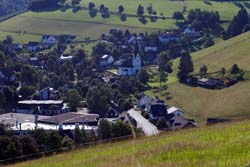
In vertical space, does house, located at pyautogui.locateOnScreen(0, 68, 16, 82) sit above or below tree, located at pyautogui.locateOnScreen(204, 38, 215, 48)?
below

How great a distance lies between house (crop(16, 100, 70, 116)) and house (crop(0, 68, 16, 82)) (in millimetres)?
9264

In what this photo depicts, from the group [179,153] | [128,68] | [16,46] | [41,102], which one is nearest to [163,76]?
[128,68]

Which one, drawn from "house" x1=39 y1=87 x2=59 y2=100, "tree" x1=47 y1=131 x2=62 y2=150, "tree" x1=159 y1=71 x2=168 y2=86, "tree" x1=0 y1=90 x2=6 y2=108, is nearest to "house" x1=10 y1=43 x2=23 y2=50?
"house" x1=39 y1=87 x2=59 y2=100

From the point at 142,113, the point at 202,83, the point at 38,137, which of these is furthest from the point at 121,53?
the point at 38,137

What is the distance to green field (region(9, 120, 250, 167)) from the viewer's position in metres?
10.6

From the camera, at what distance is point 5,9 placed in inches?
5463

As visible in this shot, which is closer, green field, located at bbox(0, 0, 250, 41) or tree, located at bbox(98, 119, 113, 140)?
tree, located at bbox(98, 119, 113, 140)

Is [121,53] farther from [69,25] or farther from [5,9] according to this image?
[5,9]

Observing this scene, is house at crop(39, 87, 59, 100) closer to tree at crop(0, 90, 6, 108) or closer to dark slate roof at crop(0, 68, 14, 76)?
tree at crop(0, 90, 6, 108)

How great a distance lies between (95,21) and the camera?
104 m

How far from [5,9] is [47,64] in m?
67.7

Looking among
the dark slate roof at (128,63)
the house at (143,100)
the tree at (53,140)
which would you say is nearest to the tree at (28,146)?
the tree at (53,140)

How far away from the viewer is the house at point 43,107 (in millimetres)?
52912

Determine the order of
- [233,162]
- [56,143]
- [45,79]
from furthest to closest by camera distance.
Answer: [45,79]
[56,143]
[233,162]
